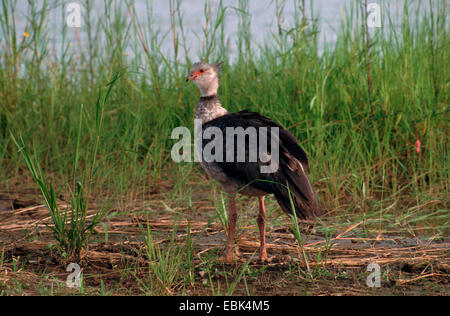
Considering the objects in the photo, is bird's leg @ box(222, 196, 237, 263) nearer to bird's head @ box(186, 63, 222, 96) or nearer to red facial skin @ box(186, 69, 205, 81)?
bird's head @ box(186, 63, 222, 96)

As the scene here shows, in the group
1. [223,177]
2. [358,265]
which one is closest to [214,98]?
[223,177]

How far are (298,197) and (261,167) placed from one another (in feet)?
1.06

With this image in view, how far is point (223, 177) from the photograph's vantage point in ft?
13.1

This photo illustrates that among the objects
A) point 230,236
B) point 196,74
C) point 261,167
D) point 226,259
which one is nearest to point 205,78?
point 196,74

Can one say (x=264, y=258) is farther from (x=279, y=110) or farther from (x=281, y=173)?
(x=279, y=110)

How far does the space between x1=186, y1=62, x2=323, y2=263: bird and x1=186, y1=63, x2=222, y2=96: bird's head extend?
0.50 m

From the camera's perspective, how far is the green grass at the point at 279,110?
5.31 m

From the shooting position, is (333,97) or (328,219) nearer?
(328,219)

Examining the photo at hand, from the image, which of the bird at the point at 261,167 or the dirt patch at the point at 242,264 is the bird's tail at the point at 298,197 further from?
the dirt patch at the point at 242,264

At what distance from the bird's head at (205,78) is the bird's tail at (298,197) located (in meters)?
1.27

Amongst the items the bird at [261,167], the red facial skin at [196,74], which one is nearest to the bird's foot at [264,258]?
the bird at [261,167]

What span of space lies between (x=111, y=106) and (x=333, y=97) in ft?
8.59

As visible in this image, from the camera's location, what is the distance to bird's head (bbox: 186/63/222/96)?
4.63m
